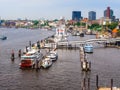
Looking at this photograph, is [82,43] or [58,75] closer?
[58,75]

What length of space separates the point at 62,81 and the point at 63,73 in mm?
5250

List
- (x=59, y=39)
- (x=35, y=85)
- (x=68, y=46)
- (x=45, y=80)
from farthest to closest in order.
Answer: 1. (x=59, y=39)
2. (x=68, y=46)
3. (x=45, y=80)
4. (x=35, y=85)

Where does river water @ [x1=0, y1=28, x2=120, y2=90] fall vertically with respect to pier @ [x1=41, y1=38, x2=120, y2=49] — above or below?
below

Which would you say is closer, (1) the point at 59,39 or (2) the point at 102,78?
(2) the point at 102,78

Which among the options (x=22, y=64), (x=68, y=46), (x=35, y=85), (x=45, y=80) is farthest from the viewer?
(x=68, y=46)

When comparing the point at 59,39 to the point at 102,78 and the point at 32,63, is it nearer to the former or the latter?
the point at 32,63

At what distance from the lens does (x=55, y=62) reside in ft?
194

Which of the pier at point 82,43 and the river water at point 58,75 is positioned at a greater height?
the pier at point 82,43

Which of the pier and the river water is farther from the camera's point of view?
the pier

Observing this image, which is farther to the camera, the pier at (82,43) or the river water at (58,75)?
the pier at (82,43)

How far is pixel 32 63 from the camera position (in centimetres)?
5331

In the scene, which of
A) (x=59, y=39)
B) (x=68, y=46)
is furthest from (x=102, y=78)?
(x=59, y=39)

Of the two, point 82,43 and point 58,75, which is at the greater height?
point 82,43

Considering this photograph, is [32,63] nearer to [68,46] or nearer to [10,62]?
[10,62]
